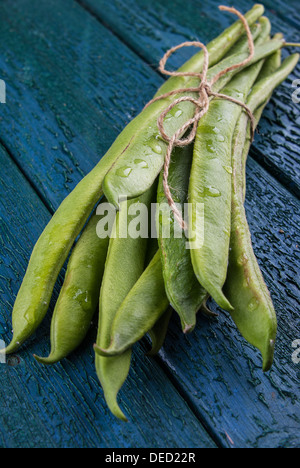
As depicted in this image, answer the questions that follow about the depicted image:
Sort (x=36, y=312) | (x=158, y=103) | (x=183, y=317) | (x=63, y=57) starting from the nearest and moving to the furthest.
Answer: (x=183, y=317) → (x=36, y=312) → (x=158, y=103) → (x=63, y=57)

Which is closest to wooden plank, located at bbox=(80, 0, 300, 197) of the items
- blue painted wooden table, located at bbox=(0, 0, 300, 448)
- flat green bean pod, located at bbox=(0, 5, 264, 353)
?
blue painted wooden table, located at bbox=(0, 0, 300, 448)

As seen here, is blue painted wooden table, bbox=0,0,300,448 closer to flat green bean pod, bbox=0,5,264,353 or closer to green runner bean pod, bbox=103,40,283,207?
flat green bean pod, bbox=0,5,264,353

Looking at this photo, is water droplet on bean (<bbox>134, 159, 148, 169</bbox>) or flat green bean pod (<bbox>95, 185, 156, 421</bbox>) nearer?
flat green bean pod (<bbox>95, 185, 156, 421</bbox>)

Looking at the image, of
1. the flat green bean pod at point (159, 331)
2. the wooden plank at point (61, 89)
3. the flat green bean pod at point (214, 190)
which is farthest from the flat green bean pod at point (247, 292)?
the wooden plank at point (61, 89)

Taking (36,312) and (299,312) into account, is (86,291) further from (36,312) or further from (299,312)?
(299,312)

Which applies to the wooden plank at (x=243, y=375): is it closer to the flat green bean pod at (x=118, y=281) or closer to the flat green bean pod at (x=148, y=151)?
the flat green bean pod at (x=118, y=281)

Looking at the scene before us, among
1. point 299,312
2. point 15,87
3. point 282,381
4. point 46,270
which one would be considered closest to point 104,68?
point 15,87
